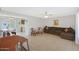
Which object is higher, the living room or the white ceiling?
the white ceiling

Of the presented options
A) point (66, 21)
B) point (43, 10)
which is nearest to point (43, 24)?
point (43, 10)

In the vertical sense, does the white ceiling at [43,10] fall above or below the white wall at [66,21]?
above

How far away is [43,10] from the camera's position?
6.21 ft

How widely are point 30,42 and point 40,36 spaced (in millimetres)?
238

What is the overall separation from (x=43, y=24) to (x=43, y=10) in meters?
0.29

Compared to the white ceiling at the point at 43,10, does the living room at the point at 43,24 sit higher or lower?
lower

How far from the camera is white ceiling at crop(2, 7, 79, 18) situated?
185 cm

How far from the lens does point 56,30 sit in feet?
6.69

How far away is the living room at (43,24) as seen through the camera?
1.86 m

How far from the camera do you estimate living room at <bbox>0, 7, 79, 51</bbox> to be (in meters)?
1.86

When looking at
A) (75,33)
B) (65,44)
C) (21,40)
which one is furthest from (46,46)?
(75,33)

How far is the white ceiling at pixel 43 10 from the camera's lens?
72.6 inches

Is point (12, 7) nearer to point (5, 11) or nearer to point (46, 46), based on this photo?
point (5, 11)
